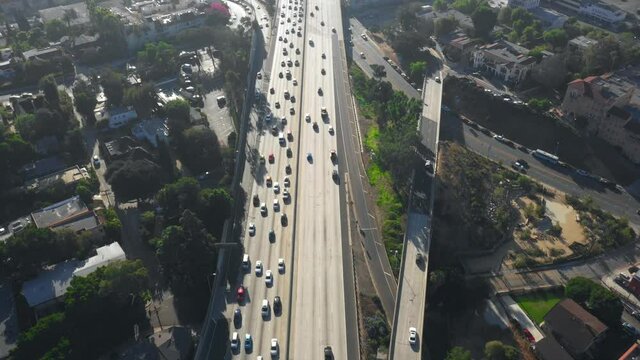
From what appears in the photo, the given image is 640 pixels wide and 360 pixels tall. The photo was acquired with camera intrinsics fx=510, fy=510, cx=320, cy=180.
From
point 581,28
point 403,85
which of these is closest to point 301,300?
point 403,85

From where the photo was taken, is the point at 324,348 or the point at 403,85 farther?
the point at 403,85

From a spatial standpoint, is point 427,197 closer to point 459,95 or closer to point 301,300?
point 301,300

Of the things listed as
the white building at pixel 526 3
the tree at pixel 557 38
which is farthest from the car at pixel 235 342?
the white building at pixel 526 3

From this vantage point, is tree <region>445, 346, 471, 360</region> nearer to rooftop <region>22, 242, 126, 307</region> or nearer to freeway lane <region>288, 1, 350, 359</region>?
freeway lane <region>288, 1, 350, 359</region>

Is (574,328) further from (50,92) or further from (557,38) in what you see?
(50,92)

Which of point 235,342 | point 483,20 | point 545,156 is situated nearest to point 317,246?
point 235,342

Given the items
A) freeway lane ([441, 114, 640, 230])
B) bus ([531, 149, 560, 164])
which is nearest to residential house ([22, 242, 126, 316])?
freeway lane ([441, 114, 640, 230])

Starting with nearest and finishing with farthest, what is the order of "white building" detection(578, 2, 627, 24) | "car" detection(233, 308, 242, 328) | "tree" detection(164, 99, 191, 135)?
"car" detection(233, 308, 242, 328) < "tree" detection(164, 99, 191, 135) < "white building" detection(578, 2, 627, 24)
